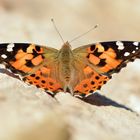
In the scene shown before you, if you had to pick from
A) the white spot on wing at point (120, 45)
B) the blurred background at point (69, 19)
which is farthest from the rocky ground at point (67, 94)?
the white spot on wing at point (120, 45)

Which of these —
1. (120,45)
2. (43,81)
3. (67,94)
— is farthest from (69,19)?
(43,81)

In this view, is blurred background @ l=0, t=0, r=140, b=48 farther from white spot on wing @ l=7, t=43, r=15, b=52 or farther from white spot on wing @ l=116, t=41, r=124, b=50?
white spot on wing @ l=116, t=41, r=124, b=50

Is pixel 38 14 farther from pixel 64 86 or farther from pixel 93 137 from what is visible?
pixel 93 137

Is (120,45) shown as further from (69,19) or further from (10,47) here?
(69,19)

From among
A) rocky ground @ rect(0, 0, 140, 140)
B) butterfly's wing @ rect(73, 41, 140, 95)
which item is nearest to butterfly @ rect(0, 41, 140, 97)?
butterfly's wing @ rect(73, 41, 140, 95)

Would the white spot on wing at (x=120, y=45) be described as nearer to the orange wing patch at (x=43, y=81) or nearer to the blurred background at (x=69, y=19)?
the orange wing patch at (x=43, y=81)

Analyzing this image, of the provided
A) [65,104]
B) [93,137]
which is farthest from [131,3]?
[93,137]

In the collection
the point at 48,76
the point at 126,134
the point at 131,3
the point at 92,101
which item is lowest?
the point at 126,134

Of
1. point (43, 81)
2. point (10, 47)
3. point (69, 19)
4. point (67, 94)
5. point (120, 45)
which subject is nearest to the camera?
point (43, 81)
